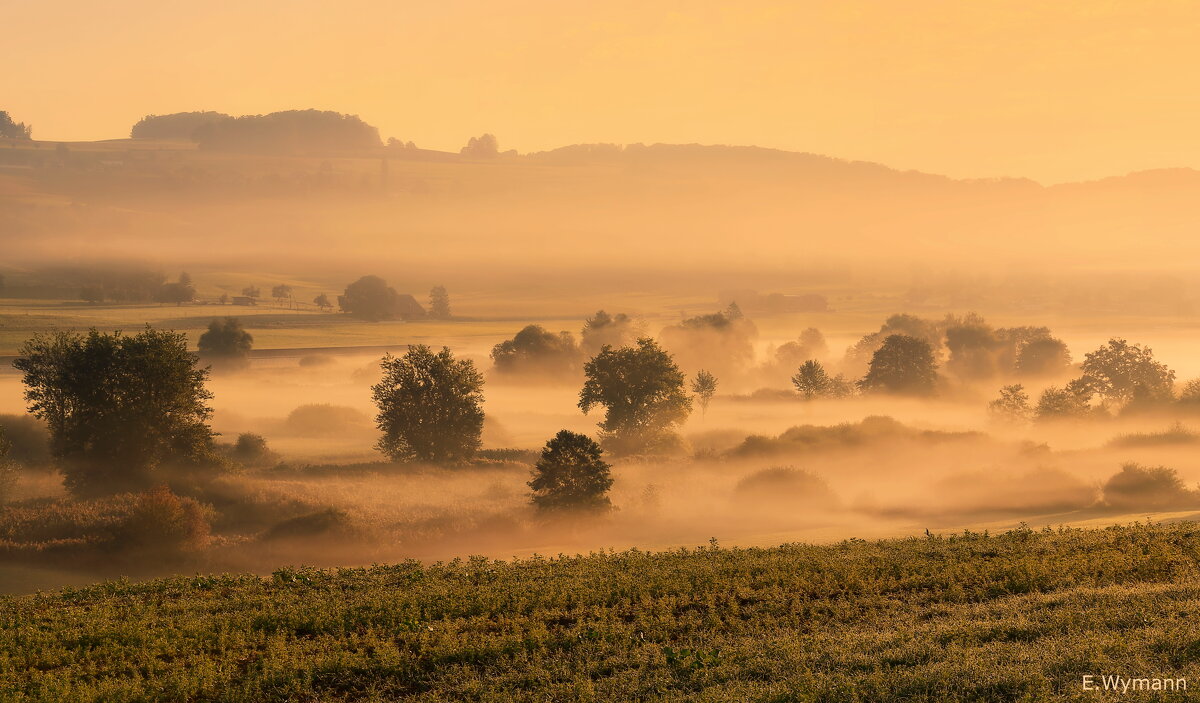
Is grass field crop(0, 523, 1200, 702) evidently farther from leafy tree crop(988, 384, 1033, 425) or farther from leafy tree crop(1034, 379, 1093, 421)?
leafy tree crop(988, 384, 1033, 425)

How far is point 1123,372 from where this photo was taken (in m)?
135

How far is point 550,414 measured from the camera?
132000 mm

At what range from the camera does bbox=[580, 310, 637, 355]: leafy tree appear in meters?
169

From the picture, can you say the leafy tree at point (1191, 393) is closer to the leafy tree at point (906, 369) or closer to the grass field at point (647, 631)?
the leafy tree at point (906, 369)

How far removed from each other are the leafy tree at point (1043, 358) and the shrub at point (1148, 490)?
335 feet

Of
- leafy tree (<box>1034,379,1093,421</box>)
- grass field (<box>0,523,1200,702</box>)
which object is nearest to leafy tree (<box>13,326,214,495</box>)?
grass field (<box>0,523,1200,702</box>)

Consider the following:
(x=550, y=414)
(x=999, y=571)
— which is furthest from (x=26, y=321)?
(x=999, y=571)

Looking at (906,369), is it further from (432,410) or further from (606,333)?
(432,410)

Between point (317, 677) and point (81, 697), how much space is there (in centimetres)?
512

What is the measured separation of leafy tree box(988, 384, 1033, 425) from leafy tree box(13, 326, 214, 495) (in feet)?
382

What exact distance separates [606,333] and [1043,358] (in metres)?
93.5

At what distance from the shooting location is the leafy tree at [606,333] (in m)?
169

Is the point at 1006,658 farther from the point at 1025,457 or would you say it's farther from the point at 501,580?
the point at 1025,457

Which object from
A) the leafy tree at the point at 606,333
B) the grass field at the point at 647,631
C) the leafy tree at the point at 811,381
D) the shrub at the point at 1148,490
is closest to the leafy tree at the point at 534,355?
the leafy tree at the point at 606,333
